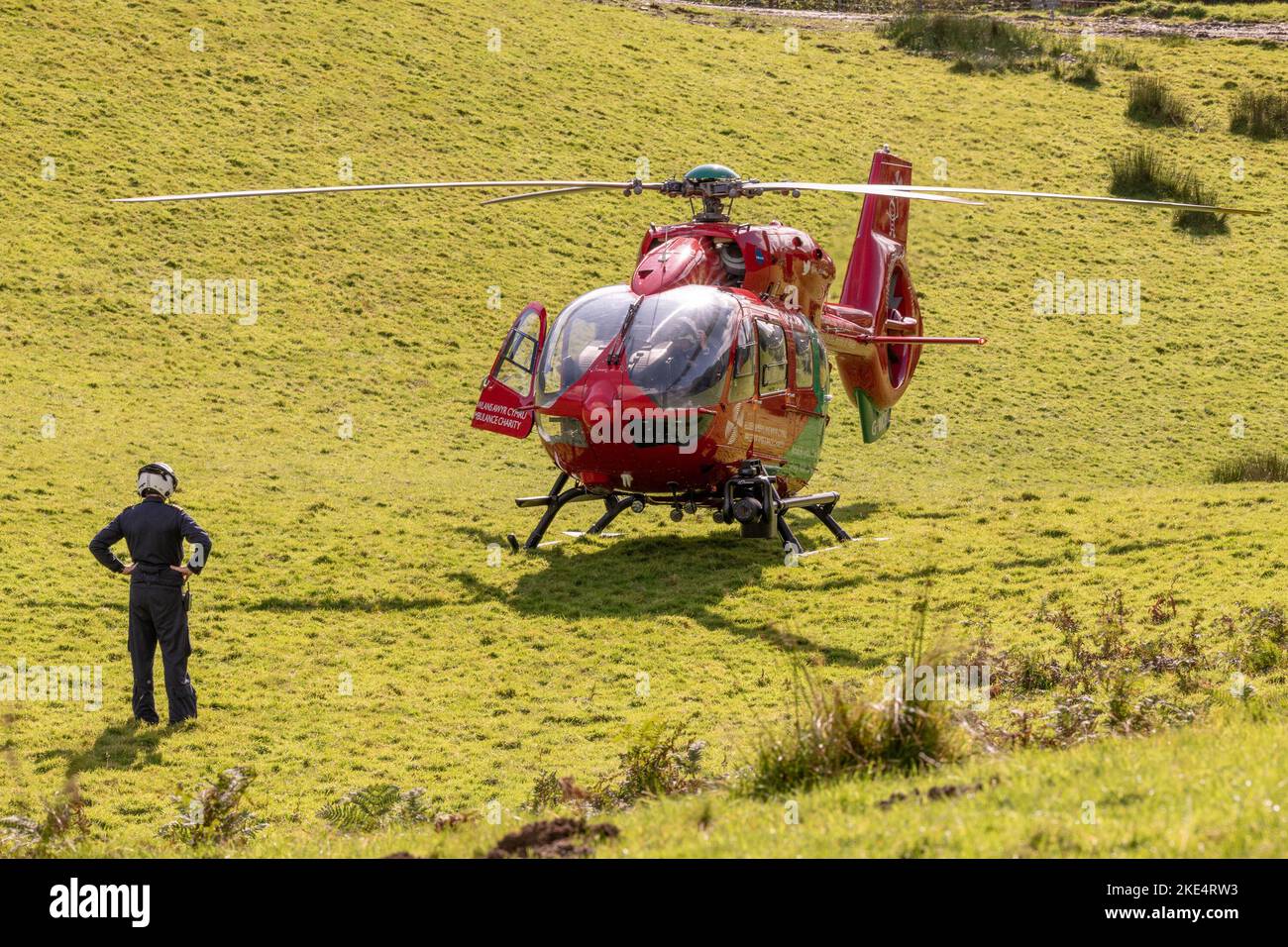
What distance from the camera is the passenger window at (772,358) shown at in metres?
19.3

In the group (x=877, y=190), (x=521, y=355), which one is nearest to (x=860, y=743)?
(x=877, y=190)

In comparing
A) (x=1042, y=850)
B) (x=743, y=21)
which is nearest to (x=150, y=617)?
(x=1042, y=850)

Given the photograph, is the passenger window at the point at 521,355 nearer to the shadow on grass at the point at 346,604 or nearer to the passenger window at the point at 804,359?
the shadow on grass at the point at 346,604

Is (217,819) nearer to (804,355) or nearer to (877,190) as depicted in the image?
(877,190)

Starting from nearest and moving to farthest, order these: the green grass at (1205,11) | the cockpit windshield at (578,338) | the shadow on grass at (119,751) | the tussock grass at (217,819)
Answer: the tussock grass at (217,819), the shadow on grass at (119,751), the cockpit windshield at (578,338), the green grass at (1205,11)

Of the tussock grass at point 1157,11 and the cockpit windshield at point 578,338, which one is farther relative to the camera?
the tussock grass at point 1157,11

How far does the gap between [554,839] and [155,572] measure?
6.83m

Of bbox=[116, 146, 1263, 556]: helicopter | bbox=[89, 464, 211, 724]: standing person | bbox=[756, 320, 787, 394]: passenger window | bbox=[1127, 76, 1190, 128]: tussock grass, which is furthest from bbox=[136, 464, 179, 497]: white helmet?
bbox=[1127, 76, 1190, 128]: tussock grass

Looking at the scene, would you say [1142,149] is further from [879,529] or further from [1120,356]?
[879,529]

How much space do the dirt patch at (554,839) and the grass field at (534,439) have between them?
22 centimetres

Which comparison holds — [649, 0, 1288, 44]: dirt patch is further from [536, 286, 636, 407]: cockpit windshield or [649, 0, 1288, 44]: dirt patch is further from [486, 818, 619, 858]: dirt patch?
[486, 818, 619, 858]: dirt patch

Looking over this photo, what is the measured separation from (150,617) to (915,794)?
8.21m

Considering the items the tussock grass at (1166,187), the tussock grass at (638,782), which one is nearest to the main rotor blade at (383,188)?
the tussock grass at (638,782)

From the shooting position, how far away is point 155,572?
43.6 ft
